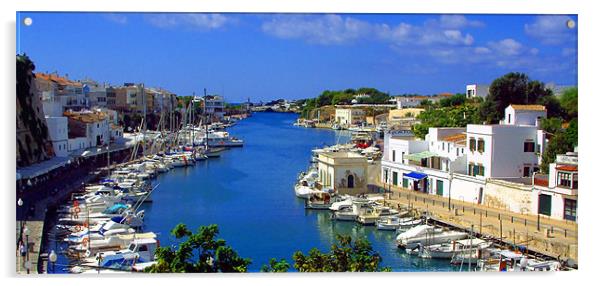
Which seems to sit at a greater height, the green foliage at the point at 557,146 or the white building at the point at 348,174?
the green foliage at the point at 557,146

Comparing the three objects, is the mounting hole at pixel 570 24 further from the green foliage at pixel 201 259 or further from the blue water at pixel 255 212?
the green foliage at pixel 201 259

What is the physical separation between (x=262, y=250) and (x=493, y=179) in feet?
11.9

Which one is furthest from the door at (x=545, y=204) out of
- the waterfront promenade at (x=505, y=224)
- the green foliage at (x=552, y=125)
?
the green foliage at (x=552, y=125)

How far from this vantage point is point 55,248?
8031 mm

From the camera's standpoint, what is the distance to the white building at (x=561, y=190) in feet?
26.4

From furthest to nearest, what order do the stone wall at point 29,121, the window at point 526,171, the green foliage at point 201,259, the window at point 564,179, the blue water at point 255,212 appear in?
the window at point 526,171 < the blue water at point 255,212 < the window at point 564,179 < the stone wall at point 29,121 < the green foliage at point 201,259

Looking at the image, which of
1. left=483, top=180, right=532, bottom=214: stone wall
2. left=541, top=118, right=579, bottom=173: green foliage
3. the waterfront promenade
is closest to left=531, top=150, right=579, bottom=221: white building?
the waterfront promenade

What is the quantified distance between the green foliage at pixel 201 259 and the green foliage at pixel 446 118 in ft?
33.3

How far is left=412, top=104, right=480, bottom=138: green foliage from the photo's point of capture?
15.3 m

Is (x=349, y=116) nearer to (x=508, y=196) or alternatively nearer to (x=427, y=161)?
(x=427, y=161)

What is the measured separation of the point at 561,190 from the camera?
8203 millimetres

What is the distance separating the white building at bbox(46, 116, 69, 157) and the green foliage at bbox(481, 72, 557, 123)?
703 centimetres

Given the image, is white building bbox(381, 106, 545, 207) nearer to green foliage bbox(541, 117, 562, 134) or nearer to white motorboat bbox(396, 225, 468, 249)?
green foliage bbox(541, 117, 562, 134)

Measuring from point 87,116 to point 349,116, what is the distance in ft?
26.3
